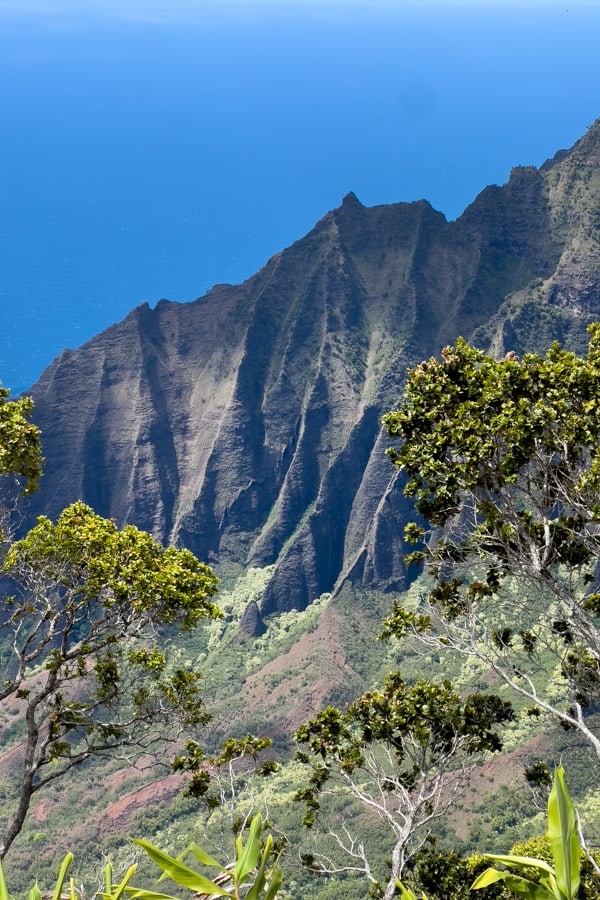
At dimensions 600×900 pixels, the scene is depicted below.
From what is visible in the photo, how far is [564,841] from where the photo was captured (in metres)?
5.20

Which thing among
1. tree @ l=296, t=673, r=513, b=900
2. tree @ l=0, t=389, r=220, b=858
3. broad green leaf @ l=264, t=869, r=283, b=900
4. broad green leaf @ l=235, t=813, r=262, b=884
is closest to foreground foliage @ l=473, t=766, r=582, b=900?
broad green leaf @ l=264, t=869, r=283, b=900

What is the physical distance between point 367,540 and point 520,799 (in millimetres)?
89342

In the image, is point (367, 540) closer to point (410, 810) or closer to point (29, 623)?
point (29, 623)

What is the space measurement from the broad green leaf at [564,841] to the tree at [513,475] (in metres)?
16.5

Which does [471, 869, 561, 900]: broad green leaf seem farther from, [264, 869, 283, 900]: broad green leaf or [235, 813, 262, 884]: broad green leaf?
[235, 813, 262, 884]: broad green leaf

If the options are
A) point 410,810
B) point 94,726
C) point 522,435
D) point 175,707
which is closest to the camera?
point 522,435

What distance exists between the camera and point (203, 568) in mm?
27656

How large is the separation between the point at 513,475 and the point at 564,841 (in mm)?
17656

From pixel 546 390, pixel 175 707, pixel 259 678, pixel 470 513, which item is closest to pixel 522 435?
pixel 546 390

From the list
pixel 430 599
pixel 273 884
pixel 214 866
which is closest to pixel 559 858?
pixel 273 884

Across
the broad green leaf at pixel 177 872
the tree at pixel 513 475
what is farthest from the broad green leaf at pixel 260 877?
the tree at pixel 513 475

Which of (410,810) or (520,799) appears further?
(520,799)

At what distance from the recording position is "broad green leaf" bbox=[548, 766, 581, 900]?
203 inches

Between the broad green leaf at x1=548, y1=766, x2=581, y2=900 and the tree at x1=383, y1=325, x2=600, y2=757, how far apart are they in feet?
54.2
